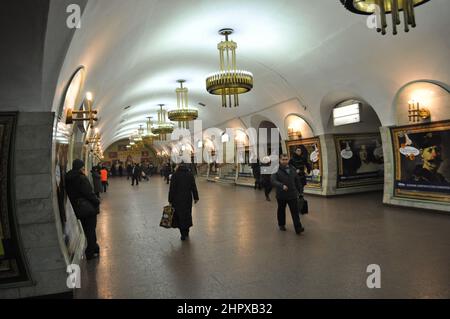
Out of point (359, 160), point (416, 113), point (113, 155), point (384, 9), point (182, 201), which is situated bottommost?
point (182, 201)

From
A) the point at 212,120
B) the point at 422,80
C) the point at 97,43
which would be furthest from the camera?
the point at 212,120

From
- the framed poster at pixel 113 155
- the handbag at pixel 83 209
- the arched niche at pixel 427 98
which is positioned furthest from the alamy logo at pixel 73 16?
the framed poster at pixel 113 155

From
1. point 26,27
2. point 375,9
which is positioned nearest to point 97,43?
point 26,27

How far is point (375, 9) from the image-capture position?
4.25m

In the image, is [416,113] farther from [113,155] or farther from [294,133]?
[113,155]

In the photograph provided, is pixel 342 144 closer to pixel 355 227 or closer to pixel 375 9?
pixel 355 227

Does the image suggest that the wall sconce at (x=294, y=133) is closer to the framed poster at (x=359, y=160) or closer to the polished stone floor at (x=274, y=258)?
the framed poster at (x=359, y=160)

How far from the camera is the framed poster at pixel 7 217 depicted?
348 cm

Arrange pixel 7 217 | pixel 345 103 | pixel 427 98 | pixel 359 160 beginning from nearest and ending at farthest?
pixel 7 217 < pixel 427 98 < pixel 345 103 < pixel 359 160

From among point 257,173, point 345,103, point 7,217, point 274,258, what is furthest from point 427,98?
point 7,217

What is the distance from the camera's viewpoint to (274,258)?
4.74 meters

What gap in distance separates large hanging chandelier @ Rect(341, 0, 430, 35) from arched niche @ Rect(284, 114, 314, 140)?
791 centimetres

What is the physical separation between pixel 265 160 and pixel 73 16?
387 inches

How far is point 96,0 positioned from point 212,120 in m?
16.2
